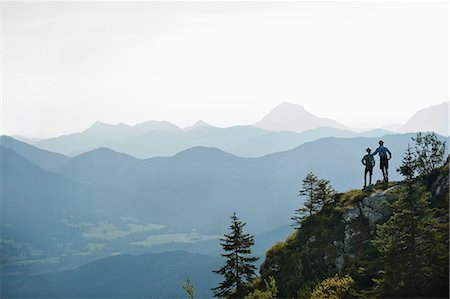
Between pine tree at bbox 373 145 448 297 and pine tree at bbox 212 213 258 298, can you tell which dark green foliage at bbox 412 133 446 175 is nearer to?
pine tree at bbox 373 145 448 297

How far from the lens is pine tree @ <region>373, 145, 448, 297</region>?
18281 mm

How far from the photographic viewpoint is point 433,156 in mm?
32656

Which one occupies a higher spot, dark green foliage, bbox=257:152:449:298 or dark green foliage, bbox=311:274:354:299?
dark green foliage, bbox=257:152:449:298

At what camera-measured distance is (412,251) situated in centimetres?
1891

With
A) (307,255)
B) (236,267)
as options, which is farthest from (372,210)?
(236,267)

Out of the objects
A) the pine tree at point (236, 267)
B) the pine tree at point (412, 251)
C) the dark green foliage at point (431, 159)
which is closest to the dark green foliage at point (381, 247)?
the pine tree at point (412, 251)

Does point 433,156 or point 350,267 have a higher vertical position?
point 433,156

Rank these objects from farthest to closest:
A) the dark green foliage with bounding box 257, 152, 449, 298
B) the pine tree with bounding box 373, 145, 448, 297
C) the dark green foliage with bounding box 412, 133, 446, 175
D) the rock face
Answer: the dark green foliage with bounding box 412, 133, 446, 175
the rock face
the dark green foliage with bounding box 257, 152, 449, 298
the pine tree with bounding box 373, 145, 448, 297

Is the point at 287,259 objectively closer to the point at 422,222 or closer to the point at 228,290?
the point at 228,290

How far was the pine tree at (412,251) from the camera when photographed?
18281 mm

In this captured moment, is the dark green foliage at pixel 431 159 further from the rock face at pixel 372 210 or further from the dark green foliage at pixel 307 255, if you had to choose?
the dark green foliage at pixel 307 255

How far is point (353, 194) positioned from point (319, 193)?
13.0 ft

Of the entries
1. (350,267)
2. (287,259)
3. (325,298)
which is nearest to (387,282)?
(325,298)

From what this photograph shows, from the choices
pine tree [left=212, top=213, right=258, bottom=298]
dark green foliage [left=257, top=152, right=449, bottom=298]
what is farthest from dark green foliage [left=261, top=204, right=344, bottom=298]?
pine tree [left=212, top=213, right=258, bottom=298]
